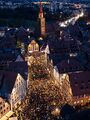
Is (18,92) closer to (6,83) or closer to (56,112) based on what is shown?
(6,83)

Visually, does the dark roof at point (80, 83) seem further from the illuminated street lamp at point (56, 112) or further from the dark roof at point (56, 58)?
the dark roof at point (56, 58)

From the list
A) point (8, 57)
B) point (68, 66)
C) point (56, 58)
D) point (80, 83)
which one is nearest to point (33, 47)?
point (8, 57)

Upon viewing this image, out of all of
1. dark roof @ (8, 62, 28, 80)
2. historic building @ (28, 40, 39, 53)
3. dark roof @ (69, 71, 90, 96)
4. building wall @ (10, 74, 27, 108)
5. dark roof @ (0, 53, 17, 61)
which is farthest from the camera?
historic building @ (28, 40, 39, 53)

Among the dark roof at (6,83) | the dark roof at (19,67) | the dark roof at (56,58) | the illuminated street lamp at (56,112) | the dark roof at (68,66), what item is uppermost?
the dark roof at (6,83)

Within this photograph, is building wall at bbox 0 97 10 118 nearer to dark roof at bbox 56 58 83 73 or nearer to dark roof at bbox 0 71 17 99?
dark roof at bbox 0 71 17 99

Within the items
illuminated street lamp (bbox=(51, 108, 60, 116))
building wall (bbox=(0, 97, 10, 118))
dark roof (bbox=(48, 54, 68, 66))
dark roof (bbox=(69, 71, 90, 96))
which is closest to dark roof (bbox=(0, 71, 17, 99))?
building wall (bbox=(0, 97, 10, 118))

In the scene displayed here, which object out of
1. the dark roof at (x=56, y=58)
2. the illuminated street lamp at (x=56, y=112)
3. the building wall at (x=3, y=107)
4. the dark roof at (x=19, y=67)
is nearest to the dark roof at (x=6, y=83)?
the building wall at (x=3, y=107)

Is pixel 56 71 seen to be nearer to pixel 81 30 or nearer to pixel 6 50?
pixel 6 50
